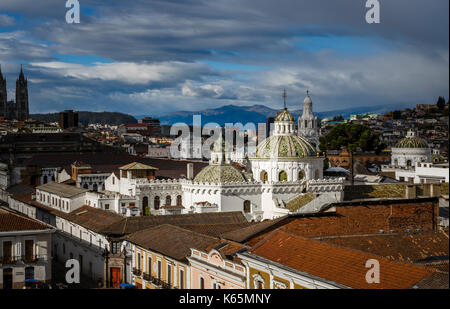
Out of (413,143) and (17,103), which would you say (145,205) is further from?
(17,103)

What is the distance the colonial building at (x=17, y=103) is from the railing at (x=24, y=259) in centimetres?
16257

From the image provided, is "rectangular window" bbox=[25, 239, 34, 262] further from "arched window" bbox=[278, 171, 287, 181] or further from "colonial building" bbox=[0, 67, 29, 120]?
"colonial building" bbox=[0, 67, 29, 120]

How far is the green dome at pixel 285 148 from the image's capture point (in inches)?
2062

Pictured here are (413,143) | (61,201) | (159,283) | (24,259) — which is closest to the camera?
(159,283)

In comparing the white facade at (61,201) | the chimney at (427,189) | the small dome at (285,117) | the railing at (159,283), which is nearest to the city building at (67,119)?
the white facade at (61,201)

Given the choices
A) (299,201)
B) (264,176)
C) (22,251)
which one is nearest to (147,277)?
(22,251)

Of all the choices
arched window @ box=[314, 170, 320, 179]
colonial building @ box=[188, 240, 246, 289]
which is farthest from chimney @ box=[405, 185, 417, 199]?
colonial building @ box=[188, 240, 246, 289]

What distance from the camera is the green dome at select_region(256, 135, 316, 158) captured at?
52375 mm

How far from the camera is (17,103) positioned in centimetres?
19462

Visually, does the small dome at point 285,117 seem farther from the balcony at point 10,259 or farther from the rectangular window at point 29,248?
the balcony at point 10,259

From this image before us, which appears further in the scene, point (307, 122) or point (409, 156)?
point (307, 122)

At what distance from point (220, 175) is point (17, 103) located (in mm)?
156261

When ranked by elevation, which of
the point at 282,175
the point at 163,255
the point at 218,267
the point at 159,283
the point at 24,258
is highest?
the point at 282,175

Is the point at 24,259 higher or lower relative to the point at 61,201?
lower
